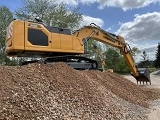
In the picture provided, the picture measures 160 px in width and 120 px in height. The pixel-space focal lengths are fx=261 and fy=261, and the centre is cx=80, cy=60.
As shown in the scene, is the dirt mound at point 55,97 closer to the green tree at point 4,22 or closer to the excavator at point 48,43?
the excavator at point 48,43

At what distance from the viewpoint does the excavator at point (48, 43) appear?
9297 millimetres

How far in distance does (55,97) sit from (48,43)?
3.79 metres

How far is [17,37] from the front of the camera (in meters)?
9.20

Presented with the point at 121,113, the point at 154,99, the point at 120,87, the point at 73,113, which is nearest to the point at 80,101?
the point at 73,113

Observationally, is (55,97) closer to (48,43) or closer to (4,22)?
(48,43)

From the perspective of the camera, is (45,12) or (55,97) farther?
(45,12)

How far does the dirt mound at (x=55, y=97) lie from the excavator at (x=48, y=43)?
1.61m

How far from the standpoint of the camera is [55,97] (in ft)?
21.6

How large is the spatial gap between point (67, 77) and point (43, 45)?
7.77ft

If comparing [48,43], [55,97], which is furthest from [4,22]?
[55,97]

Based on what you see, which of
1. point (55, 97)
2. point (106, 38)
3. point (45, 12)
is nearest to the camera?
point (55, 97)

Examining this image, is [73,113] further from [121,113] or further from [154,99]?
[154,99]

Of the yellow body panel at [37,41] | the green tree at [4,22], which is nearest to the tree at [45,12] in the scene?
the green tree at [4,22]

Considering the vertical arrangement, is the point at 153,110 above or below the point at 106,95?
below
